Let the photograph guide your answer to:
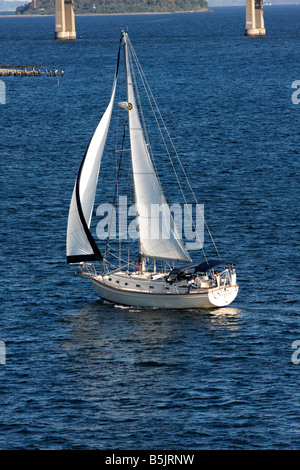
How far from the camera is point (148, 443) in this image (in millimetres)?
44250

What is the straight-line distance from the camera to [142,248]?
6506 centimetres

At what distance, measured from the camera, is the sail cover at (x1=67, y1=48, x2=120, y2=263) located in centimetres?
6059

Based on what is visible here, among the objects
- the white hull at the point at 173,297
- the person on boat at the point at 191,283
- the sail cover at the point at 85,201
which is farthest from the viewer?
the person on boat at the point at 191,283

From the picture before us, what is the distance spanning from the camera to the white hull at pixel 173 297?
6078 centimetres

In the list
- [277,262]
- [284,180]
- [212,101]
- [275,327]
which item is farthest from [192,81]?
[275,327]

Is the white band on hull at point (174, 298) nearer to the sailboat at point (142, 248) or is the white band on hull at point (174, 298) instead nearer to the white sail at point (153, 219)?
the sailboat at point (142, 248)

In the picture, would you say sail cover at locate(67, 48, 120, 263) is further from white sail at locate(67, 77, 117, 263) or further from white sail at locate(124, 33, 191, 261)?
white sail at locate(124, 33, 191, 261)

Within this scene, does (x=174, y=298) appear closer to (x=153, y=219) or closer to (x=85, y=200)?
(x=153, y=219)

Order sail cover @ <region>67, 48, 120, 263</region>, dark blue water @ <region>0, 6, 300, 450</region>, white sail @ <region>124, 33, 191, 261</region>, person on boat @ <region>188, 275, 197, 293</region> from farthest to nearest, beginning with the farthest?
1. white sail @ <region>124, 33, 191, 261</region>
2. person on boat @ <region>188, 275, 197, 293</region>
3. sail cover @ <region>67, 48, 120, 263</region>
4. dark blue water @ <region>0, 6, 300, 450</region>

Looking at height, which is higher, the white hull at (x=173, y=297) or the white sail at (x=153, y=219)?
the white sail at (x=153, y=219)

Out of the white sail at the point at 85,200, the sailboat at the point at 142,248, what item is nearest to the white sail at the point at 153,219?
the sailboat at the point at 142,248

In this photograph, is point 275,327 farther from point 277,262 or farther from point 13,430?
point 13,430

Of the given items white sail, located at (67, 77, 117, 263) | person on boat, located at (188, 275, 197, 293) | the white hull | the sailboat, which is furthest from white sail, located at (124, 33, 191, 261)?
the white hull

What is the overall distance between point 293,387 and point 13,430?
1555 cm
